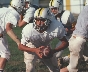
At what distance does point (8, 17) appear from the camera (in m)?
7.04

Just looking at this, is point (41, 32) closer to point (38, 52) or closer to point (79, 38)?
point (38, 52)

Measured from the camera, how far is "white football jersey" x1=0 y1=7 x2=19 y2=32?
694 cm

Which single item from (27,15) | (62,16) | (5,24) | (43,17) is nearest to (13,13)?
(5,24)

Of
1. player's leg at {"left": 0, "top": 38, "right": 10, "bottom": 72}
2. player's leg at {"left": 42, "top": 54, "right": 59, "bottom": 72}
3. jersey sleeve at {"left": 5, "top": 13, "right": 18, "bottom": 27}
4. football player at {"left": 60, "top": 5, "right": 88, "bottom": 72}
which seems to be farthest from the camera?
player's leg at {"left": 0, "top": 38, "right": 10, "bottom": 72}

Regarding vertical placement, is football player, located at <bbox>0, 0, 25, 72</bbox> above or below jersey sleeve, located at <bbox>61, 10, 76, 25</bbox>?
below

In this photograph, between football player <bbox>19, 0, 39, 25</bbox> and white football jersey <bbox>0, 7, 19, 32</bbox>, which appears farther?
football player <bbox>19, 0, 39, 25</bbox>

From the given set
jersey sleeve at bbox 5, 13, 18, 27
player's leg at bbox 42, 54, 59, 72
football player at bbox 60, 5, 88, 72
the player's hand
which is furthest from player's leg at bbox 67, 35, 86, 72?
jersey sleeve at bbox 5, 13, 18, 27

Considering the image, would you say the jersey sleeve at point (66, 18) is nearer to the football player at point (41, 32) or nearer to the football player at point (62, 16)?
the football player at point (62, 16)

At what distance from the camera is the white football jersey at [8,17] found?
694cm

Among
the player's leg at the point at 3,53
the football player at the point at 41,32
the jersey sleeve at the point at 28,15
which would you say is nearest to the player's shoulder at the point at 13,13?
the player's leg at the point at 3,53

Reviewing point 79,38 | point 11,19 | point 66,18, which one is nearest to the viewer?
point 79,38

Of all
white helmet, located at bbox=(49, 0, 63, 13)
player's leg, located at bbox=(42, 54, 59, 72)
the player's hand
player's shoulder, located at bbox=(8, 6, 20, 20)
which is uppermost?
white helmet, located at bbox=(49, 0, 63, 13)

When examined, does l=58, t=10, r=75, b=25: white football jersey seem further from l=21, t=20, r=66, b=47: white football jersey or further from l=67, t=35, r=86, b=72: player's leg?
l=21, t=20, r=66, b=47: white football jersey

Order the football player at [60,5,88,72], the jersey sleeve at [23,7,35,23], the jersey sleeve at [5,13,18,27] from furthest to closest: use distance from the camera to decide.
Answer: the jersey sleeve at [23,7,35,23] < the jersey sleeve at [5,13,18,27] < the football player at [60,5,88,72]
